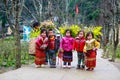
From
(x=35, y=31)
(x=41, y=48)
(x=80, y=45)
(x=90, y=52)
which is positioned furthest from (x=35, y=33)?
(x=90, y=52)

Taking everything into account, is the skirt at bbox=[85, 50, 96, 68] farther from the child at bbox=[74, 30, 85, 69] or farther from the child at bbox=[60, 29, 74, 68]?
the child at bbox=[60, 29, 74, 68]

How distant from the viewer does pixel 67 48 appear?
608 inches

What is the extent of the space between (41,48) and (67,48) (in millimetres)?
1005

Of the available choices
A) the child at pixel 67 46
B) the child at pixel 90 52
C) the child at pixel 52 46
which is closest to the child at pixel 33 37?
the child at pixel 52 46

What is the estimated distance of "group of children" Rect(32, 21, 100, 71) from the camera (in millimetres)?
15055

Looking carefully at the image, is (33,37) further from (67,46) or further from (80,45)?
(80,45)

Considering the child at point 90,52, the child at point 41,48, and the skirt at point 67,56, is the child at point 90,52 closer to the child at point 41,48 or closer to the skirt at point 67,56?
the skirt at point 67,56

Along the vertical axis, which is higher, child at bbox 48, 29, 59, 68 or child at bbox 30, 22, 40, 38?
child at bbox 30, 22, 40, 38

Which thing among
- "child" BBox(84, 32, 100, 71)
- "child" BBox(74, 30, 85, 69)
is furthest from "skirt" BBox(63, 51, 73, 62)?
"child" BBox(84, 32, 100, 71)

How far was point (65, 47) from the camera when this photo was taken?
15.5 m

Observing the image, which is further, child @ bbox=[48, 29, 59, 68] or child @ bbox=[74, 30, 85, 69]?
child @ bbox=[48, 29, 59, 68]

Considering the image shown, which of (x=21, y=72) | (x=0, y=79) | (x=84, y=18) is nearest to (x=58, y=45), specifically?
(x=21, y=72)

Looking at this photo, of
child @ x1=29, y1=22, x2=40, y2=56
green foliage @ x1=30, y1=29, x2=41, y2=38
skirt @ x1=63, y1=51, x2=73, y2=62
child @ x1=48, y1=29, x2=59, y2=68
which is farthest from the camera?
green foliage @ x1=30, y1=29, x2=41, y2=38

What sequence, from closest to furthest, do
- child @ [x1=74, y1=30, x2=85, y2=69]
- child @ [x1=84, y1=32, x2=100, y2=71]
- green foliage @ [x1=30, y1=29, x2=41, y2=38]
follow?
1. child @ [x1=84, y1=32, x2=100, y2=71]
2. child @ [x1=74, y1=30, x2=85, y2=69]
3. green foliage @ [x1=30, y1=29, x2=41, y2=38]
